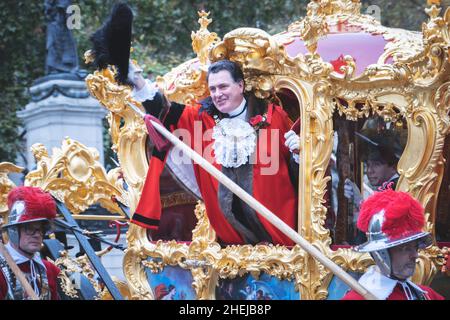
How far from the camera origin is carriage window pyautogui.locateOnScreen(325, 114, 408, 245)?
770cm

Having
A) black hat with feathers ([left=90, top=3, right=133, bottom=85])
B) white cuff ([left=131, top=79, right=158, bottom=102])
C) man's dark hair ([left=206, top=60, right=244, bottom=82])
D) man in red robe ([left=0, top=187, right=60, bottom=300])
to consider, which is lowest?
man in red robe ([left=0, top=187, right=60, bottom=300])

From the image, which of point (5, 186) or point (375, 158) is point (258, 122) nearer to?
point (375, 158)

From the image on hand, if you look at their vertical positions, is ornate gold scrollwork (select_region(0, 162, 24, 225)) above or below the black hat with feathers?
below

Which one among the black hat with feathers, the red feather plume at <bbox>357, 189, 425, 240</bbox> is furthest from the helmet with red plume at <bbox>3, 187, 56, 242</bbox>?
the red feather plume at <bbox>357, 189, 425, 240</bbox>

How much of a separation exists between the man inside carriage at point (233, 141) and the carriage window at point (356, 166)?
28 centimetres

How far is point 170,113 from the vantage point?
7.95 m

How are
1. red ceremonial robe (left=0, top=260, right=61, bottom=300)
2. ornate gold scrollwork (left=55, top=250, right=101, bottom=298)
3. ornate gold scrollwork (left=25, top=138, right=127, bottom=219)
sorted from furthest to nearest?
ornate gold scrollwork (left=25, top=138, right=127, bottom=219) → ornate gold scrollwork (left=55, top=250, right=101, bottom=298) → red ceremonial robe (left=0, top=260, right=61, bottom=300)

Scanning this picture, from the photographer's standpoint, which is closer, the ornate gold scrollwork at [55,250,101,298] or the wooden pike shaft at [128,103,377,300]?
the wooden pike shaft at [128,103,377,300]

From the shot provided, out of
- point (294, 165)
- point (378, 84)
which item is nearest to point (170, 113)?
point (294, 165)

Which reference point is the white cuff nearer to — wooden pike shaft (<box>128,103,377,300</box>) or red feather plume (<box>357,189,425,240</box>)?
wooden pike shaft (<box>128,103,377,300</box>)

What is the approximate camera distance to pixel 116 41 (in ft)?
24.9

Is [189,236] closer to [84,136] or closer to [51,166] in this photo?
[51,166]

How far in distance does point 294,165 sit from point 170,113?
87 cm

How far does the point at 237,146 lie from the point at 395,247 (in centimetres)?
208
